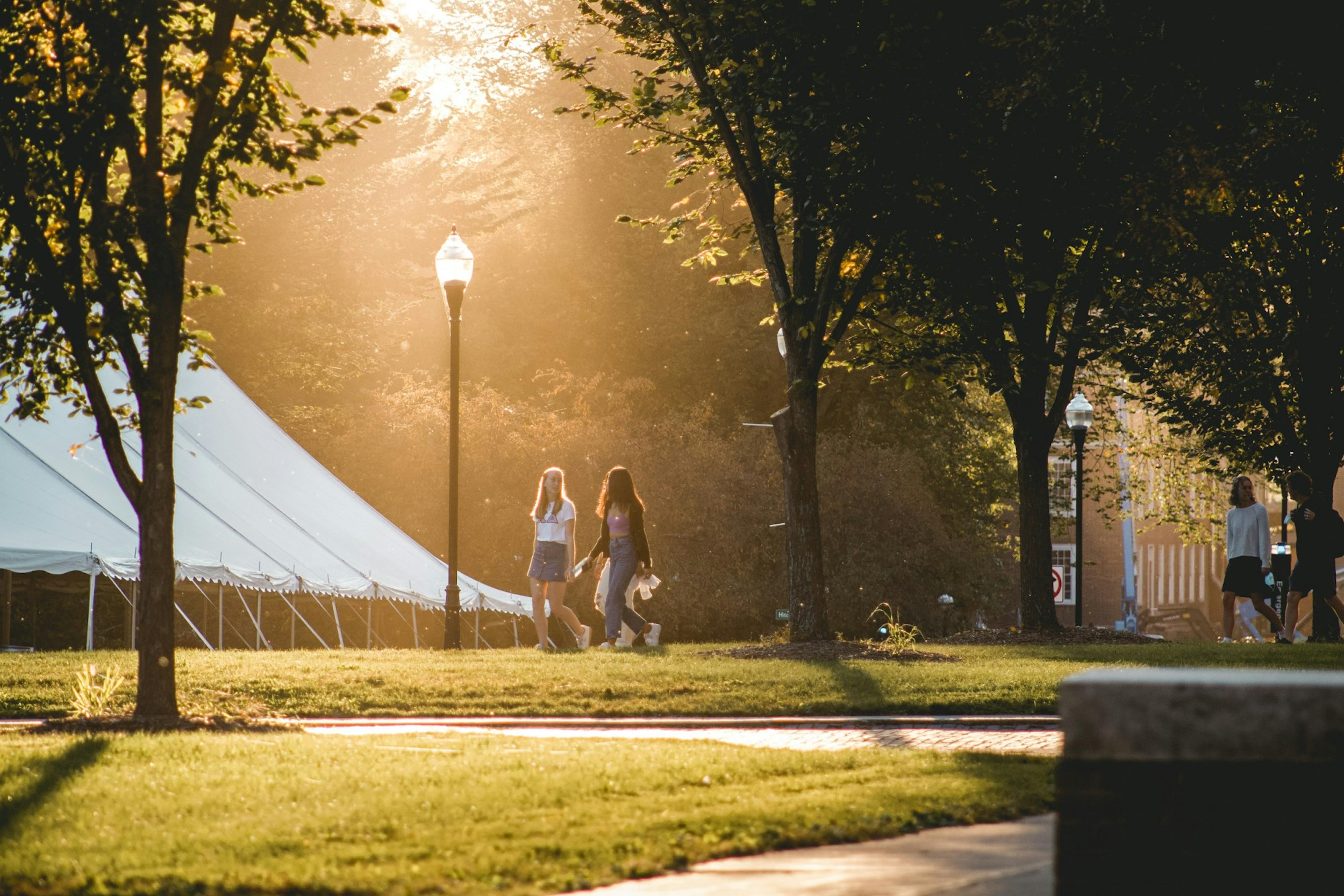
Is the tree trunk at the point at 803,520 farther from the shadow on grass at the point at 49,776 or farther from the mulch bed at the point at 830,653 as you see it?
the shadow on grass at the point at 49,776

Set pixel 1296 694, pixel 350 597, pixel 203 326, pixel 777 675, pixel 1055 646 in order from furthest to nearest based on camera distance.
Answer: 1. pixel 203 326
2. pixel 350 597
3. pixel 1055 646
4. pixel 777 675
5. pixel 1296 694

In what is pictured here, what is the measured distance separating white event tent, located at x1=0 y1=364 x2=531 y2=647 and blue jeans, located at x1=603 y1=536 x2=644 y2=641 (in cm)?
374

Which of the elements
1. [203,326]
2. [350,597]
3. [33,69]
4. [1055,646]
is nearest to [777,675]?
[1055,646]

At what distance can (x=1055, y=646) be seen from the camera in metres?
16.4

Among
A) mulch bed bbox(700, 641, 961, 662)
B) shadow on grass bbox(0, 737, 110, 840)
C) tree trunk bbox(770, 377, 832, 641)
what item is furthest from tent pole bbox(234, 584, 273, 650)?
shadow on grass bbox(0, 737, 110, 840)

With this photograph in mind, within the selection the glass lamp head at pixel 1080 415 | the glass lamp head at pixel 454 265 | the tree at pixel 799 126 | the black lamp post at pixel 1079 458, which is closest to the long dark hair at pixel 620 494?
the tree at pixel 799 126

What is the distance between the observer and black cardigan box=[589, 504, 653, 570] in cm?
1639

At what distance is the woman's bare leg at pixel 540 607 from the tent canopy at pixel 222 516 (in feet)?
10.3

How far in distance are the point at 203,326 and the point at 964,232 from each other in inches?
829

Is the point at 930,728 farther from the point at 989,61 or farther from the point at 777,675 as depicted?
the point at 989,61

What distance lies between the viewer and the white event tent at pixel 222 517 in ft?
51.6

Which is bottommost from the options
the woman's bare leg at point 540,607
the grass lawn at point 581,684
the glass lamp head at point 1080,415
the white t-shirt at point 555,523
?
the grass lawn at point 581,684

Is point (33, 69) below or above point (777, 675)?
above

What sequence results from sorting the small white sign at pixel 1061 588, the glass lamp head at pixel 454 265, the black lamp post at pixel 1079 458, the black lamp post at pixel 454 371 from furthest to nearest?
the small white sign at pixel 1061 588 → the black lamp post at pixel 1079 458 → the glass lamp head at pixel 454 265 → the black lamp post at pixel 454 371
